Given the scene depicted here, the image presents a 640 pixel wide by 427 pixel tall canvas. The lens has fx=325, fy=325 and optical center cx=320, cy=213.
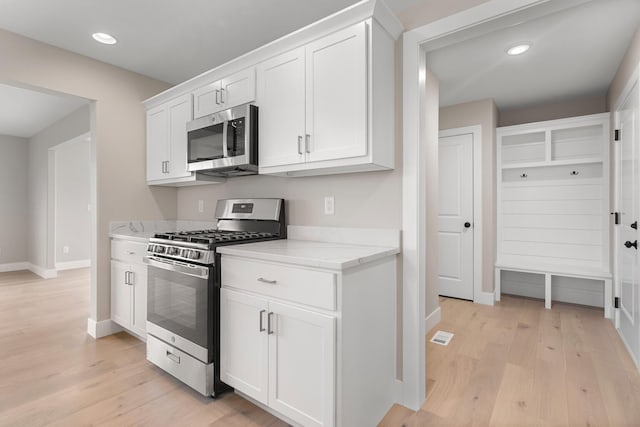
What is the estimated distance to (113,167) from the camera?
9.96 ft

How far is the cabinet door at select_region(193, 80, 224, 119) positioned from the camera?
8.16 feet

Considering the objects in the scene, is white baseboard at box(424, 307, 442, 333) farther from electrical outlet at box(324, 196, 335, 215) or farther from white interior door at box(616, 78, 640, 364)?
electrical outlet at box(324, 196, 335, 215)

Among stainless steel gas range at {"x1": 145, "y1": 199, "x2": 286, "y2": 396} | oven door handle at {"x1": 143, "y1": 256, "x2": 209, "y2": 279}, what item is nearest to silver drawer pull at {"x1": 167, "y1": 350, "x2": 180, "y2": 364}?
stainless steel gas range at {"x1": 145, "y1": 199, "x2": 286, "y2": 396}

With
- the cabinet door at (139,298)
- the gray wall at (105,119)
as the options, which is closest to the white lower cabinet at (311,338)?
the cabinet door at (139,298)

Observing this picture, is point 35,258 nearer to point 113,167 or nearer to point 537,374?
point 113,167

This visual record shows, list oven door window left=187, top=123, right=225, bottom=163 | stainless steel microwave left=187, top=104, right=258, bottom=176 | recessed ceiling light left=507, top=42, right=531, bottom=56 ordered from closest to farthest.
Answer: stainless steel microwave left=187, top=104, right=258, bottom=176 → oven door window left=187, top=123, right=225, bottom=163 → recessed ceiling light left=507, top=42, right=531, bottom=56

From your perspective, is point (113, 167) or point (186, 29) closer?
point (186, 29)

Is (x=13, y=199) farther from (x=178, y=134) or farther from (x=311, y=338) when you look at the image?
(x=311, y=338)

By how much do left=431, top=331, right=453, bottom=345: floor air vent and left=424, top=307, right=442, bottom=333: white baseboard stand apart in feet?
0.29

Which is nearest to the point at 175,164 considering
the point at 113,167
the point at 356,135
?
the point at 113,167

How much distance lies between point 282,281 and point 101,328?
2.29 m

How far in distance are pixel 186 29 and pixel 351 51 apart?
142 cm

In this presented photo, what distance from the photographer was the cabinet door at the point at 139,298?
2.58 meters

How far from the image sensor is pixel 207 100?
258 cm
